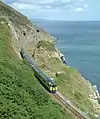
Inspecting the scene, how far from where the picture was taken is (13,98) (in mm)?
36125

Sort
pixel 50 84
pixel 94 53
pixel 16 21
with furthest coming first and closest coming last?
pixel 94 53 < pixel 16 21 < pixel 50 84

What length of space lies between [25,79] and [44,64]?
30854 mm

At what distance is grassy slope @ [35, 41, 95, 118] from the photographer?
54.6 m

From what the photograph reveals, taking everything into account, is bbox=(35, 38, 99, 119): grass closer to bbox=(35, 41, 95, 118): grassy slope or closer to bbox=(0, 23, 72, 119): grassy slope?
bbox=(35, 41, 95, 118): grassy slope

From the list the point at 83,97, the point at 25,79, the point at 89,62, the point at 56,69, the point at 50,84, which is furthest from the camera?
the point at 89,62

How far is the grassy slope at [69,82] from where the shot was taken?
54625 millimetres

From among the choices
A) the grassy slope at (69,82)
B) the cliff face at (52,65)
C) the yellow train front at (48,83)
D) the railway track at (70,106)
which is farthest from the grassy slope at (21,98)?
the grassy slope at (69,82)

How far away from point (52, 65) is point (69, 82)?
13403 mm

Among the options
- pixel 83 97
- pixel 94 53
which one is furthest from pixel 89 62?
pixel 83 97

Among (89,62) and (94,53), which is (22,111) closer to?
(89,62)

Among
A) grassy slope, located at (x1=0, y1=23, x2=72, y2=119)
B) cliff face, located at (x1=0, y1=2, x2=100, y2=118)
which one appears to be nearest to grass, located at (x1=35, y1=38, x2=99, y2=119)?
cliff face, located at (x1=0, y1=2, x2=100, y2=118)

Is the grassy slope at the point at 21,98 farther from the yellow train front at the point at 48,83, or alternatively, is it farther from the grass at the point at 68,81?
the grass at the point at 68,81

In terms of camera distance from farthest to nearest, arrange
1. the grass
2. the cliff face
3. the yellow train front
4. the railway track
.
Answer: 1. the cliff face
2. the grass
3. the yellow train front
4. the railway track

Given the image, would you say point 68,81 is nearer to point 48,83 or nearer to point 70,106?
point 48,83
